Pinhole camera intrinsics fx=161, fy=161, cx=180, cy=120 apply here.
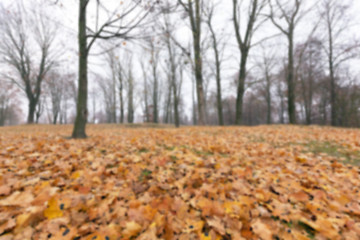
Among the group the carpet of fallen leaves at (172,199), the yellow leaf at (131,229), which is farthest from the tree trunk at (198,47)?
the yellow leaf at (131,229)

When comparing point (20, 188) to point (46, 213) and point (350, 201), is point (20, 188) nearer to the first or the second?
point (46, 213)

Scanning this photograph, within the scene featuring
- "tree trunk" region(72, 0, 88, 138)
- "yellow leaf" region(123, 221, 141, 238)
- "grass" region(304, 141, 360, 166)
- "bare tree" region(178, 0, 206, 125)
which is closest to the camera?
"yellow leaf" region(123, 221, 141, 238)

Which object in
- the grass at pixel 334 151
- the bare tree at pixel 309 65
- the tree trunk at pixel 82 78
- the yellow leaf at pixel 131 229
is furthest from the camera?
the bare tree at pixel 309 65

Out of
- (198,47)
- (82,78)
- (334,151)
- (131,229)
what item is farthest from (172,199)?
(198,47)

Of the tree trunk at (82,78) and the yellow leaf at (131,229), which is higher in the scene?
the tree trunk at (82,78)

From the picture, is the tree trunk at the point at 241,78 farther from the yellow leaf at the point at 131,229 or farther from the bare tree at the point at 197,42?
the yellow leaf at the point at 131,229

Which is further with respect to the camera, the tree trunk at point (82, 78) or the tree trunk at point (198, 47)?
the tree trunk at point (198, 47)

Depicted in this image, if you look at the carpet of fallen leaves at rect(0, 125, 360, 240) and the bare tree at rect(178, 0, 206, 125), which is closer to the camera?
the carpet of fallen leaves at rect(0, 125, 360, 240)

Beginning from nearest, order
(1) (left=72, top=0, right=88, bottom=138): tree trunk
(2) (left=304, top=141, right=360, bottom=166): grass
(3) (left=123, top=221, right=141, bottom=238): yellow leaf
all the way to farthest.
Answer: (3) (left=123, top=221, right=141, bottom=238): yellow leaf < (2) (left=304, top=141, right=360, bottom=166): grass < (1) (left=72, top=0, right=88, bottom=138): tree trunk

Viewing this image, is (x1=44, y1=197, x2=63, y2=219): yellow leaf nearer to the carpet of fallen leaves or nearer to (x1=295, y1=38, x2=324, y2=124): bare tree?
the carpet of fallen leaves

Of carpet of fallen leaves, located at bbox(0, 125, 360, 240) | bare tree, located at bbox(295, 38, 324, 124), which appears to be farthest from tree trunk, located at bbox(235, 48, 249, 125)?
carpet of fallen leaves, located at bbox(0, 125, 360, 240)

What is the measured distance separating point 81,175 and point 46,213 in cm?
82

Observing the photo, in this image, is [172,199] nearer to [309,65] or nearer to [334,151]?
[334,151]

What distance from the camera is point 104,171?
2.31m
